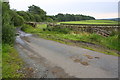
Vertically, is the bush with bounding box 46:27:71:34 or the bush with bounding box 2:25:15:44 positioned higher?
the bush with bounding box 46:27:71:34

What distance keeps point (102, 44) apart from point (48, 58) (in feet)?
19.0

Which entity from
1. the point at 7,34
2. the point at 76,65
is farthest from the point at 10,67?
the point at 7,34

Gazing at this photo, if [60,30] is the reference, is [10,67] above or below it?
below

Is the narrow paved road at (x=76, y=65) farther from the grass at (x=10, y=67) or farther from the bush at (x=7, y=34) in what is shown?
the bush at (x=7, y=34)

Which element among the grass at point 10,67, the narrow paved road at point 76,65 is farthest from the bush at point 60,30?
the grass at point 10,67

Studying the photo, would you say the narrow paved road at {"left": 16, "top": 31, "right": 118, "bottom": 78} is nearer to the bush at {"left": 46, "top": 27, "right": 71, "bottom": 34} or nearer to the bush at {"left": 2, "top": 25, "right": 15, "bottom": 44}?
the bush at {"left": 2, "top": 25, "right": 15, "bottom": 44}

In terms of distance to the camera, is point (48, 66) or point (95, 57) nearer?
point (48, 66)

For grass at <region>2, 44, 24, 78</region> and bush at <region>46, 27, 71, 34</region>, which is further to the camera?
bush at <region>46, 27, 71, 34</region>

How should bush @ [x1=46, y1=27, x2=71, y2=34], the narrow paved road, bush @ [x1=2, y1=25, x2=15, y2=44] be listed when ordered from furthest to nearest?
1. bush @ [x1=46, y1=27, x2=71, y2=34]
2. bush @ [x1=2, y1=25, x2=15, y2=44]
3. the narrow paved road

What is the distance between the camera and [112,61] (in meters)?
8.05

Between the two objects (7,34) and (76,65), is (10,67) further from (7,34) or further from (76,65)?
(7,34)

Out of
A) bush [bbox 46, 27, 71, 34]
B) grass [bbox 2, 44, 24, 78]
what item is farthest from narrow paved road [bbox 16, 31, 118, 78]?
bush [bbox 46, 27, 71, 34]

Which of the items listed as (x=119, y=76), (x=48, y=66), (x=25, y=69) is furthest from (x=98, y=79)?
(x=25, y=69)

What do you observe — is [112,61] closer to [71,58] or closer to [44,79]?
→ [71,58]
